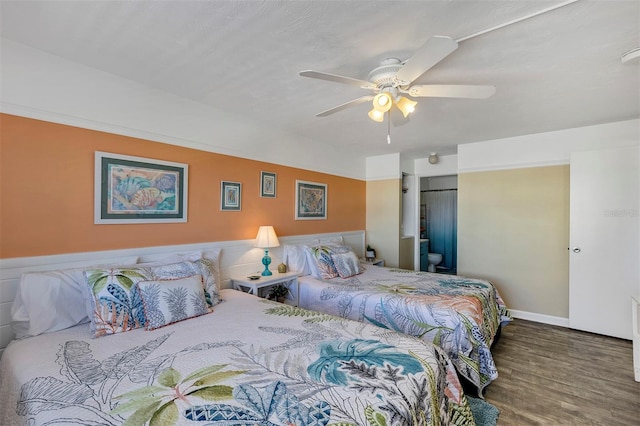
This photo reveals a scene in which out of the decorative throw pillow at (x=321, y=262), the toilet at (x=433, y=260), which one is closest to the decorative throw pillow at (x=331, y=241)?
the decorative throw pillow at (x=321, y=262)

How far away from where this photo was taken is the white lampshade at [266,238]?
122 inches

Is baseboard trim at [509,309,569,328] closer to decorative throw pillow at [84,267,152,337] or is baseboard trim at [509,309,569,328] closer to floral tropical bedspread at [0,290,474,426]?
floral tropical bedspread at [0,290,474,426]

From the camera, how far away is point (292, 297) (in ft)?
10.5

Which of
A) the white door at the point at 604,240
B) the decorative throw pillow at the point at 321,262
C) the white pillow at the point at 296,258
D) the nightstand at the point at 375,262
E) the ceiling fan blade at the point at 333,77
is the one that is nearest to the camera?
the ceiling fan blade at the point at 333,77

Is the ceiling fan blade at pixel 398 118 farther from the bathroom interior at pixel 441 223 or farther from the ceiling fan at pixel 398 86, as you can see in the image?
the bathroom interior at pixel 441 223

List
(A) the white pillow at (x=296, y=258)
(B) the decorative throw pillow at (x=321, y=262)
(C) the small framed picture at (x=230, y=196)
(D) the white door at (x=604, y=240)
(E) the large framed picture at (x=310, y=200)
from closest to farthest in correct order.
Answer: (C) the small framed picture at (x=230, y=196) < (D) the white door at (x=604, y=240) < (B) the decorative throw pillow at (x=321, y=262) < (A) the white pillow at (x=296, y=258) < (E) the large framed picture at (x=310, y=200)

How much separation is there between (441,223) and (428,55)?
18.6 feet

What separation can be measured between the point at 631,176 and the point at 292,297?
385cm

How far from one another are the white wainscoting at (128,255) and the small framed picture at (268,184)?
1.87 ft

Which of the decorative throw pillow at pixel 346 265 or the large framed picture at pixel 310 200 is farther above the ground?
the large framed picture at pixel 310 200

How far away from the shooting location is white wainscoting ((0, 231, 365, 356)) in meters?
1.79

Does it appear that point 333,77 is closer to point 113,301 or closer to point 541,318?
point 113,301

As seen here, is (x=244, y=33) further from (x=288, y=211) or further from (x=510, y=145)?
(x=510, y=145)

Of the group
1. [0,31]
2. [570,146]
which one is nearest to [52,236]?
[0,31]
